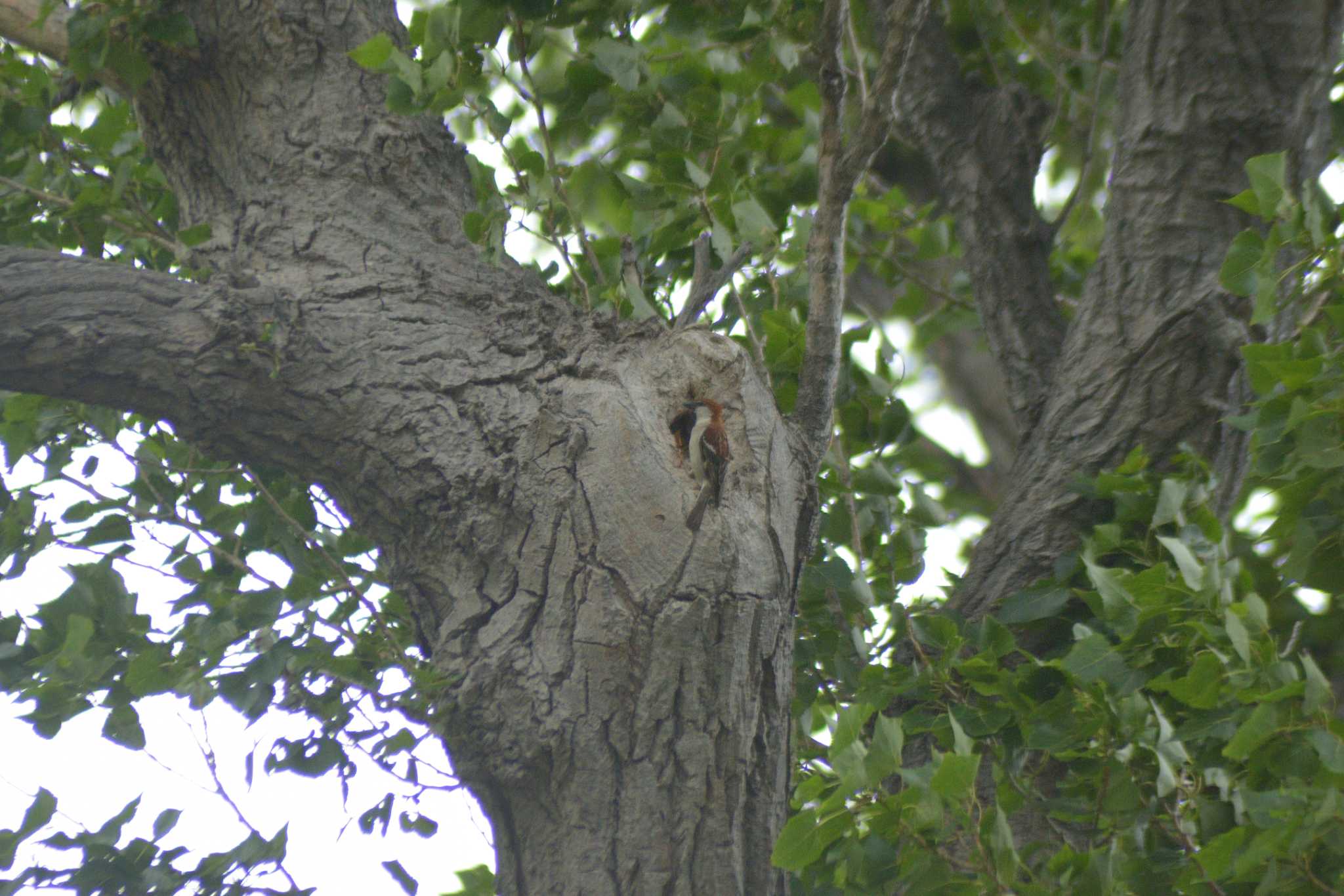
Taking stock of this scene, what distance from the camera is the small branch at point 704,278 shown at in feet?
5.68

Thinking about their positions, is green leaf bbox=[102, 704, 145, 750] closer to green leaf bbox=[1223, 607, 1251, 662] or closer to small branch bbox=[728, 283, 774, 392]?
small branch bbox=[728, 283, 774, 392]

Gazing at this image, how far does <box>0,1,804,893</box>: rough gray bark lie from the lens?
53.1 inches

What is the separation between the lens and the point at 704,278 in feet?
5.83

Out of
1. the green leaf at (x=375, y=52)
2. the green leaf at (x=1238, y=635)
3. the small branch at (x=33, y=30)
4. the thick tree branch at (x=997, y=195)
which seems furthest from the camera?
the thick tree branch at (x=997, y=195)

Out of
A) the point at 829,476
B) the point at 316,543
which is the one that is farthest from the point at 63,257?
the point at 829,476

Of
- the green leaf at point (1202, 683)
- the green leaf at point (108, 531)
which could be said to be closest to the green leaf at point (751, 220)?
the green leaf at point (1202, 683)

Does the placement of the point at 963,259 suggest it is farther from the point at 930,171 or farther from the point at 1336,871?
the point at 1336,871

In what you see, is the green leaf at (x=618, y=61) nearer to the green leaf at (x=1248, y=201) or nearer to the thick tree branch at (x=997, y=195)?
the green leaf at (x=1248, y=201)

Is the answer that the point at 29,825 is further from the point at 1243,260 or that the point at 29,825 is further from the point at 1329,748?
the point at 1243,260

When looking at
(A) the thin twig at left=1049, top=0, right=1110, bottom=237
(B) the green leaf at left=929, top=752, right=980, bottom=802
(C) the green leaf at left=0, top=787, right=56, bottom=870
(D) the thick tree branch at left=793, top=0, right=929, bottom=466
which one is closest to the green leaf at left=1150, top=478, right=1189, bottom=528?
(D) the thick tree branch at left=793, top=0, right=929, bottom=466

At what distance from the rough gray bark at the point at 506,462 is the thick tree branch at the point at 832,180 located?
0.34ft

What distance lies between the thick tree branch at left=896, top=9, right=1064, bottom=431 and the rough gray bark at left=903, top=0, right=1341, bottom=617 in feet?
0.27

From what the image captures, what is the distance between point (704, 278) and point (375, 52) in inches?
24.9

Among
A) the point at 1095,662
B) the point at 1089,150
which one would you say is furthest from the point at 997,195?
the point at 1095,662
